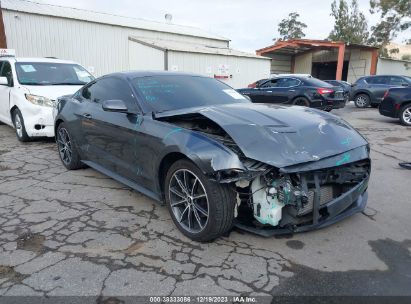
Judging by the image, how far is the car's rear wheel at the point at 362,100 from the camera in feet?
53.2

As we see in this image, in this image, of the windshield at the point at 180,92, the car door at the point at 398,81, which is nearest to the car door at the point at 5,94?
the windshield at the point at 180,92

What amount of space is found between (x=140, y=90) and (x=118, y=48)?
18216 millimetres

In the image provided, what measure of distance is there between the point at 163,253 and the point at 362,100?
15798 millimetres

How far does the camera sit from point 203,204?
126 inches

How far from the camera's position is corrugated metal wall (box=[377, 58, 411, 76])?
29.6m

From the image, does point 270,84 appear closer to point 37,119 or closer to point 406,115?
point 406,115

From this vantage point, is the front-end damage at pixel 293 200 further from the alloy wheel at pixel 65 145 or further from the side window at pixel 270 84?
the side window at pixel 270 84

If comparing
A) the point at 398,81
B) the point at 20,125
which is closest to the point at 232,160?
the point at 20,125

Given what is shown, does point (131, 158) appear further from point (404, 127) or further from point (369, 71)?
point (369, 71)

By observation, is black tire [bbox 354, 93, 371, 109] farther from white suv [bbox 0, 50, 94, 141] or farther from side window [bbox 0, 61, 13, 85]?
side window [bbox 0, 61, 13, 85]

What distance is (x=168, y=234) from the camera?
11.2 ft

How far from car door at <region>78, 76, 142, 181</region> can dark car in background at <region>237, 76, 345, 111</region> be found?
8.38 m

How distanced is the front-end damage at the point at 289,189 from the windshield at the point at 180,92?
74 cm

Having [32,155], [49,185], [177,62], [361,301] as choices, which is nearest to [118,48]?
[177,62]
